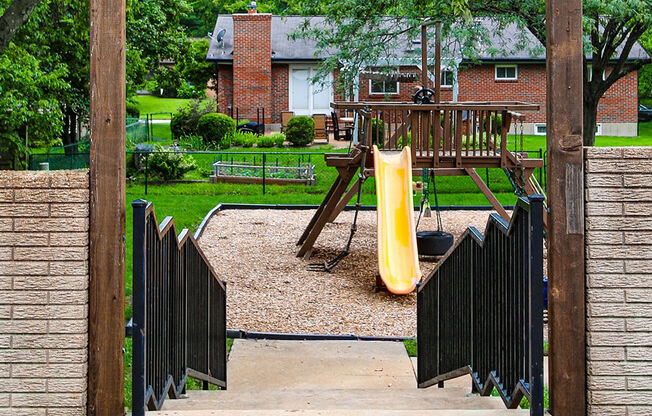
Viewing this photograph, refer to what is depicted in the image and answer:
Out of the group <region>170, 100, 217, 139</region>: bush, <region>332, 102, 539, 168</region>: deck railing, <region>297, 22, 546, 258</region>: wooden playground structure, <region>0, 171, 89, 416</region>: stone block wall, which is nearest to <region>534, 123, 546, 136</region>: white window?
<region>170, 100, 217, 139</region>: bush

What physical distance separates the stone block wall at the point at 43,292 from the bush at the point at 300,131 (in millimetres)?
23279

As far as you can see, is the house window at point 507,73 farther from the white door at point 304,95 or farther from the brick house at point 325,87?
the white door at point 304,95

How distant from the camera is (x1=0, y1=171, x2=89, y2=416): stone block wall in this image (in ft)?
13.5

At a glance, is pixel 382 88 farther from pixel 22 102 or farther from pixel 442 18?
pixel 22 102

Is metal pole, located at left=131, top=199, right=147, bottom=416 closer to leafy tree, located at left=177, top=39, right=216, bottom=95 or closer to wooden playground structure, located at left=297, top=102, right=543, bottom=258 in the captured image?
wooden playground structure, located at left=297, top=102, right=543, bottom=258

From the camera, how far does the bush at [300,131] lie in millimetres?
27344

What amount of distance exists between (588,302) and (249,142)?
2385 cm

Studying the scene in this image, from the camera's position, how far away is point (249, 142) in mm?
27609

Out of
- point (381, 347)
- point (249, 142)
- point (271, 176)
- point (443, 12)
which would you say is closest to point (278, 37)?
point (249, 142)

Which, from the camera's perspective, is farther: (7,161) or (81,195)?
(7,161)

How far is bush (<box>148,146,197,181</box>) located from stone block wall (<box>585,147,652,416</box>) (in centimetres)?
1684

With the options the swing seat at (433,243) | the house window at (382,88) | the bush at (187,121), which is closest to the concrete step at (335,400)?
the swing seat at (433,243)

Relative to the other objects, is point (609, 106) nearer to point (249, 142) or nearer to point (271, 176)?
point (249, 142)

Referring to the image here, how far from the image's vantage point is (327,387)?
6.85 meters
